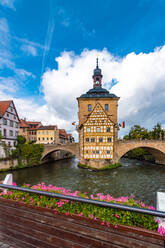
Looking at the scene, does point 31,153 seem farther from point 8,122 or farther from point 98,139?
point 98,139

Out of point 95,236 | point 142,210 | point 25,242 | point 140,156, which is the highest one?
point 142,210

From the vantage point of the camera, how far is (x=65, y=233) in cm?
258

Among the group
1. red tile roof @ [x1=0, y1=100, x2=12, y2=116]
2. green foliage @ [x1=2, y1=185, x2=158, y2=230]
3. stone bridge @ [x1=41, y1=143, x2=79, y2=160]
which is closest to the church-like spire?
stone bridge @ [x1=41, y1=143, x2=79, y2=160]

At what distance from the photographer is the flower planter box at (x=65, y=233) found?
2.30 m

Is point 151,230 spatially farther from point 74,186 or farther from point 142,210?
point 74,186

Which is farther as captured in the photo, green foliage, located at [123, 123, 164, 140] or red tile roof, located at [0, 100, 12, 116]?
green foliage, located at [123, 123, 164, 140]

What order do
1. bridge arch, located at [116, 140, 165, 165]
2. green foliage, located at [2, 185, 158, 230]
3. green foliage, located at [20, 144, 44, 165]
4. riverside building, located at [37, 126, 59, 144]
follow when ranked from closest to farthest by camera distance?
green foliage, located at [2, 185, 158, 230] < bridge arch, located at [116, 140, 165, 165] < green foliage, located at [20, 144, 44, 165] < riverside building, located at [37, 126, 59, 144]

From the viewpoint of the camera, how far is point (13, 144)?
79.0 ft

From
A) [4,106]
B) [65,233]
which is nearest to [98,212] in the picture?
[65,233]

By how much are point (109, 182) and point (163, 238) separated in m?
13.6

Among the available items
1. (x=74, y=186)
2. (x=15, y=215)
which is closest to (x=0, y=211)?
(x=15, y=215)

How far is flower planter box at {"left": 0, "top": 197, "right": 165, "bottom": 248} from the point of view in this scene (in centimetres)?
230

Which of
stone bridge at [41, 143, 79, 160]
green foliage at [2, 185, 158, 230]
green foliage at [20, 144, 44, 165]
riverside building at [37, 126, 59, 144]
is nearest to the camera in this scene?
green foliage at [2, 185, 158, 230]

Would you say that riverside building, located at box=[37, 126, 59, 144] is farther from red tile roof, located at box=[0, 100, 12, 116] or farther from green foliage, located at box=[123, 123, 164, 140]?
green foliage, located at box=[123, 123, 164, 140]
